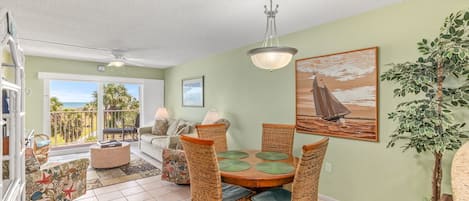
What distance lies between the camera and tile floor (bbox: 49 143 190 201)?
3.07m

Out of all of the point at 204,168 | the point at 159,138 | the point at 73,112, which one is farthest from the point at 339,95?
the point at 73,112

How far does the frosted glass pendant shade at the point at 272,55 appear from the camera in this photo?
195cm

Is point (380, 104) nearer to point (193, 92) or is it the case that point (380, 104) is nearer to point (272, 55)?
point (272, 55)

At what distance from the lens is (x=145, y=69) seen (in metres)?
6.64

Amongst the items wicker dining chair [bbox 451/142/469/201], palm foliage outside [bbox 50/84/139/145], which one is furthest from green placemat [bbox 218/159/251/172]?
palm foliage outside [bbox 50/84/139/145]

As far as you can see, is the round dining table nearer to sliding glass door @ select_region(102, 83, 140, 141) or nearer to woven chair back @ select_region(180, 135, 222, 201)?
woven chair back @ select_region(180, 135, 222, 201)

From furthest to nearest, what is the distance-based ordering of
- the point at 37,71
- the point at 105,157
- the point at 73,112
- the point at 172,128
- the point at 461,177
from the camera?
the point at 73,112
the point at 172,128
the point at 37,71
the point at 105,157
the point at 461,177

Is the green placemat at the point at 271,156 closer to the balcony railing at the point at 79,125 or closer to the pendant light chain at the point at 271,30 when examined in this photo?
the pendant light chain at the point at 271,30

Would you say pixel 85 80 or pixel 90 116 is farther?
pixel 90 116

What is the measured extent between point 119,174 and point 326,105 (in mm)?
3573

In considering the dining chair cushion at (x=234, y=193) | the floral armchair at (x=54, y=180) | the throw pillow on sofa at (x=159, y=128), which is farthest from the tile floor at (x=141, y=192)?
the throw pillow on sofa at (x=159, y=128)

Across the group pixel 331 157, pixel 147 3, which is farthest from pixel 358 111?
pixel 147 3

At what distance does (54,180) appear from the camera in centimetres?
254

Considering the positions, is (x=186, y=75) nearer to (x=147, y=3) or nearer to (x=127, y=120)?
(x=127, y=120)
